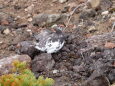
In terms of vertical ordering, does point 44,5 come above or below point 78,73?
above

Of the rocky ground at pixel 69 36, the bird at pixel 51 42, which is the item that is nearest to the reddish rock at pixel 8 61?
the rocky ground at pixel 69 36

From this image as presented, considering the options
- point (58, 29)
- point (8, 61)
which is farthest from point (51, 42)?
point (8, 61)

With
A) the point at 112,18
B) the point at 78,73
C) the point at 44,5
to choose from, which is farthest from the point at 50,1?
the point at 78,73

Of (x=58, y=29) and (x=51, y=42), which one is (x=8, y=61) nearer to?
(x=51, y=42)

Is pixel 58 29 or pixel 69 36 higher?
pixel 58 29

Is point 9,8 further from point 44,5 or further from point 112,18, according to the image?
point 112,18

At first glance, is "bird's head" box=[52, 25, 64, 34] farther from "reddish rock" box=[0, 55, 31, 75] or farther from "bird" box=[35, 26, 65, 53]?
"reddish rock" box=[0, 55, 31, 75]
